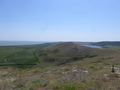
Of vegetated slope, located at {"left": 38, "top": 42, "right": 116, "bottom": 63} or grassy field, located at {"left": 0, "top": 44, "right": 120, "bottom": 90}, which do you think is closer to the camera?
grassy field, located at {"left": 0, "top": 44, "right": 120, "bottom": 90}

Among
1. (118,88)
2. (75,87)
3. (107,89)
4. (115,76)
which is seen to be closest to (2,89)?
(75,87)

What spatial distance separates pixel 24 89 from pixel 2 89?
5.25 ft

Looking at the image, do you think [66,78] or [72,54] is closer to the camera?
[66,78]

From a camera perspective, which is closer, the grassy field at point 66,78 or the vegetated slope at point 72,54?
the grassy field at point 66,78

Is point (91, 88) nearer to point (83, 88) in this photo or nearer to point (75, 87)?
point (83, 88)

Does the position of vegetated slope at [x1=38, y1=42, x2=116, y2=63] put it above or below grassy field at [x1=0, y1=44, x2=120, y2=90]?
below

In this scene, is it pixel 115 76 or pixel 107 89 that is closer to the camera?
pixel 107 89

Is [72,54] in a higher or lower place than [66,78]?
lower

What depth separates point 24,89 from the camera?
313 inches

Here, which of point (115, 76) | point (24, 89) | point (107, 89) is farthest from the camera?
point (115, 76)

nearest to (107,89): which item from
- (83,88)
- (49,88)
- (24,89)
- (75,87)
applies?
(83,88)

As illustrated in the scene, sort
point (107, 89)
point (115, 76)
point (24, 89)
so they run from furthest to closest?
point (115, 76) < point (24, 89) < point (107, 89)

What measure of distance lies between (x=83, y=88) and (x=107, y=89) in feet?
5.58

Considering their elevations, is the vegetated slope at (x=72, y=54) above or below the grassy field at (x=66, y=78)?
below
